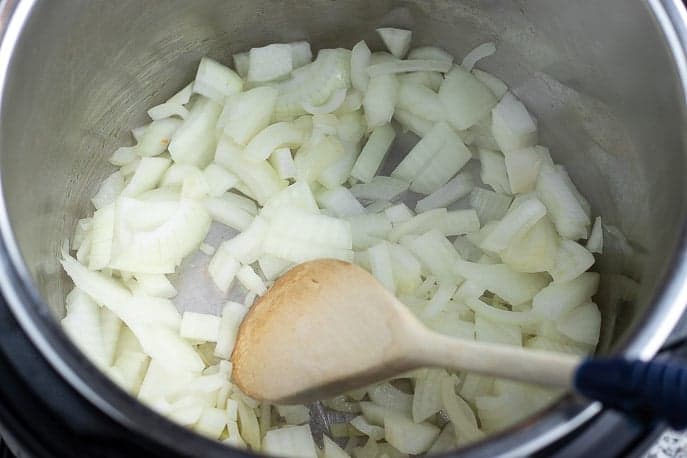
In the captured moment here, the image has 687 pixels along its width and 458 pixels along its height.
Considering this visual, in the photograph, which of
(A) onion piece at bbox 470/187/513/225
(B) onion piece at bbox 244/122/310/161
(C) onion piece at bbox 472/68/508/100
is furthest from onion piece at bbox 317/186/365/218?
(C) onion piece at bbox 472/68/508/100

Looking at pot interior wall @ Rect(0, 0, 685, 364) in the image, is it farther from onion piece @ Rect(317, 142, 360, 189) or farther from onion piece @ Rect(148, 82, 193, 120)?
onion piece @ Rect(317, 142, 360, 189)

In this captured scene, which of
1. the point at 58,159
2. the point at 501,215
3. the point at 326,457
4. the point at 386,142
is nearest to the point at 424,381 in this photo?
the point at 326,457

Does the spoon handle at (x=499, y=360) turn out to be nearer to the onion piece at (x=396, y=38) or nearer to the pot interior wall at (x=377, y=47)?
the pot interior wall at (x=377, y=47)

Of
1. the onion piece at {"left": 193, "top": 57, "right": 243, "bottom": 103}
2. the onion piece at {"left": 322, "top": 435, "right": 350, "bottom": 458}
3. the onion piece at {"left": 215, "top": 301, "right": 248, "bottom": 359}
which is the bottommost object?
the onion piece at {"left": 322, "top": 435, "right": 350, "bottom": 458}

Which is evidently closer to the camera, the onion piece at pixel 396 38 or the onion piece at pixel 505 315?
the onion piece at pixel 505 315

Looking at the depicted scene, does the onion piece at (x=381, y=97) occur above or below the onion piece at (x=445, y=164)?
above

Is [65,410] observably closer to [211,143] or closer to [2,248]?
[2,248]

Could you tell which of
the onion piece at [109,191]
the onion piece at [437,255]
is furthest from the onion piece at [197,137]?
the onion piece at [437,255]
